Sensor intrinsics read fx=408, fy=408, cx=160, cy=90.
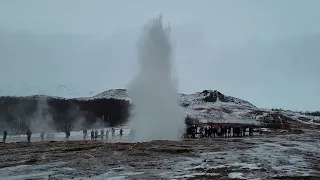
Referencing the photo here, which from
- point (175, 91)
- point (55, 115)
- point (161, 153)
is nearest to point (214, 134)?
point (175, 91)

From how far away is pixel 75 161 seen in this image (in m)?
21.4

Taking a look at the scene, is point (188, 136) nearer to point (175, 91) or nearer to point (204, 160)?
point (175, 91)

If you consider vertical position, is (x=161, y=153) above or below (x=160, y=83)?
below

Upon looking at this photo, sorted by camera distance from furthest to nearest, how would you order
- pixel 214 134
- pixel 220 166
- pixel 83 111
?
pixel 83 111 → pixel 214 134 → pixel 220 166

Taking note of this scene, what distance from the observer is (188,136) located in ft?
157

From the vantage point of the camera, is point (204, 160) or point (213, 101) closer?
point (204, 160)

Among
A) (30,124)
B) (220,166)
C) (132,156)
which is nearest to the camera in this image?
(220,166)

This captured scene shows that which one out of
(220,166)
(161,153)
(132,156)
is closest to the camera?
(220,166)

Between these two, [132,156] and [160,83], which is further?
[160,83]

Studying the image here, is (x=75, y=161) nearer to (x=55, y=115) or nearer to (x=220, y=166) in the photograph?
(x=220, y=166)

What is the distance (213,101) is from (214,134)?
147831mm

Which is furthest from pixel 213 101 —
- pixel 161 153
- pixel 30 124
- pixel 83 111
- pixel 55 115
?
pixel 161 153

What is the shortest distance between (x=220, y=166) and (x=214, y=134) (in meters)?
32.7

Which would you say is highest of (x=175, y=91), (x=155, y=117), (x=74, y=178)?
(x=175, y=91)
